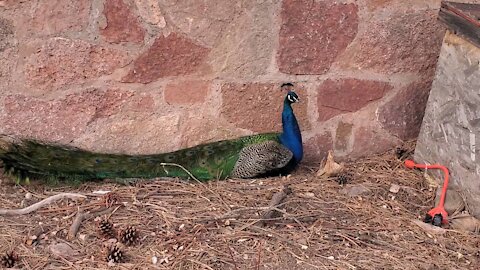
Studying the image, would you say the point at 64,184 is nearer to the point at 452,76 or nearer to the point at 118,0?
the point at 118,0

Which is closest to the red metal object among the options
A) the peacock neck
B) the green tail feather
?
the peacock neck

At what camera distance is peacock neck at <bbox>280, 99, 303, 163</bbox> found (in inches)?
114

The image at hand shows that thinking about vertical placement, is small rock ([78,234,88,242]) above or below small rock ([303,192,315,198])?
below

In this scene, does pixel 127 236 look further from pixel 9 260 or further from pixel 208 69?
pixel 208 69

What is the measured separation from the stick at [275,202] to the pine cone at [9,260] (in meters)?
0.85

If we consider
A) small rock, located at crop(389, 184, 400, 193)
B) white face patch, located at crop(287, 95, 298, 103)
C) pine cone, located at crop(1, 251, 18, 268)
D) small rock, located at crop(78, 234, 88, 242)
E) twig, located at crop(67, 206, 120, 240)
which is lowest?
pine cone, located at crop(1, 251, 18, 268)

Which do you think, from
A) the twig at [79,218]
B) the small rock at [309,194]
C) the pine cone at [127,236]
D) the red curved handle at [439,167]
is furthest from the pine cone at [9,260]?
the red curved handle at [439,167]

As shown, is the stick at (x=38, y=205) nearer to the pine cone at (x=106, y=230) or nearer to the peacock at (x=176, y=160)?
the peacock at (x=176, y=160)

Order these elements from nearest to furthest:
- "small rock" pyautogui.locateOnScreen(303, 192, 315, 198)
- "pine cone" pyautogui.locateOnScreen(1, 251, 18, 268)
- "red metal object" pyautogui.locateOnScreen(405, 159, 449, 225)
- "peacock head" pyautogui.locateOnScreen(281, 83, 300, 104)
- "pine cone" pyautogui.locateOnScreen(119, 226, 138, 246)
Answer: "pine cone" pyautogui.locateOnScreen(1, 251, 18, 268), "pine cone" pyautogui.locateOnScreen(119, 226, 138, 246), "red metal object" pyautogui.locateOnScreen(405, 159, 449, 225), "small rock" pyautogui.locateOnScreen(303, 192, 315, 198), "peacock head" pyautogui.locateOnScreen(281, 83, 300, 104)

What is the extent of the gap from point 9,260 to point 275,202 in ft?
3.18

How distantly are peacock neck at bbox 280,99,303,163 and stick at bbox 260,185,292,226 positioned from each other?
0.69ft

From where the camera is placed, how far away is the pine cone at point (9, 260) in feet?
7.28

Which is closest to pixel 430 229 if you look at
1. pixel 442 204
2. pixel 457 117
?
pixel 442 204

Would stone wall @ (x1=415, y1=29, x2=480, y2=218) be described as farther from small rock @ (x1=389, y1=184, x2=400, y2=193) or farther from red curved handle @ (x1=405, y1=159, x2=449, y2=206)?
small rock @ (x1=389, y1=184, x2=400, y2=193)
